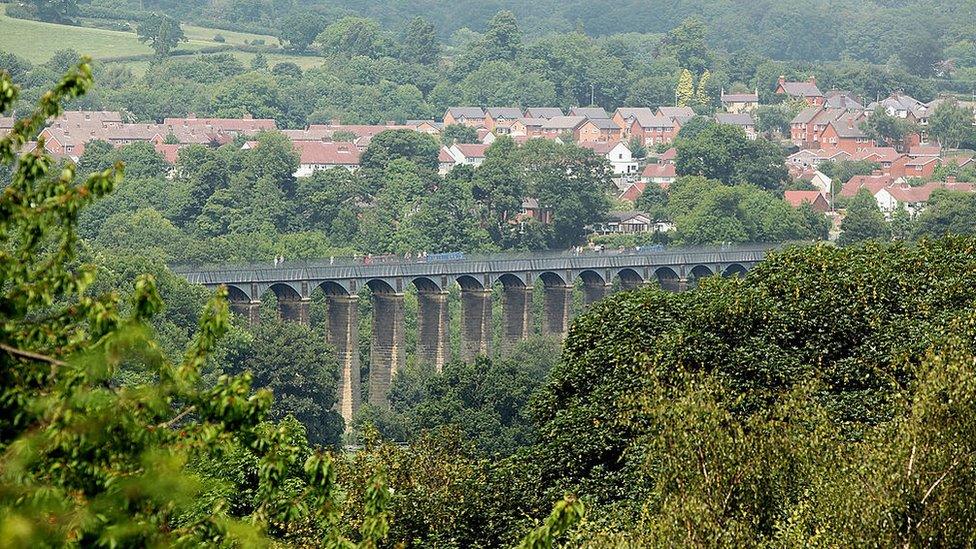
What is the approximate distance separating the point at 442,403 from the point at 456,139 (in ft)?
403

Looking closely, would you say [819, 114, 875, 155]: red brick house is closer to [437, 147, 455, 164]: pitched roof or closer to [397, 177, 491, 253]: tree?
[437, 147, 455, 164]: pitched roof

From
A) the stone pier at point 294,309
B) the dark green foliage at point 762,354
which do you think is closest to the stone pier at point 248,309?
the stone pier at point 294,309

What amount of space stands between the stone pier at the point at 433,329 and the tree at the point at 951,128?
99893mm

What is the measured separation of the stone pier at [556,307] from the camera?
331 ft

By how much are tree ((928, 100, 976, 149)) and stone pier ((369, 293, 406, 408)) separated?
10348 cm

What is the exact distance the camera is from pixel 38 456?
12781 mm

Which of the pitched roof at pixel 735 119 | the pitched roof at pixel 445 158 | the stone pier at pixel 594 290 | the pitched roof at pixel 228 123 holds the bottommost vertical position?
the stone pier at pixel 594 290

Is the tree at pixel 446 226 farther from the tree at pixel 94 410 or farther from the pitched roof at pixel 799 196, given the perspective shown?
the tree at pixel 94 410

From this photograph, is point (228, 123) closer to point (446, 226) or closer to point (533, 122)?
point (533, 122)

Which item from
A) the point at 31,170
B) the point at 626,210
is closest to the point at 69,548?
the point at 31,170

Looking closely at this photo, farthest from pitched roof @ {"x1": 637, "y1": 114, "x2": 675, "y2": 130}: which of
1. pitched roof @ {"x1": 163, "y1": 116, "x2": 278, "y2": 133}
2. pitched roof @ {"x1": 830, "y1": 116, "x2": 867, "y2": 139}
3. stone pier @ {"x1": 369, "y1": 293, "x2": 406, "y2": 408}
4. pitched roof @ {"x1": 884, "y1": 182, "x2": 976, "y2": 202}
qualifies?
stone pier @ {"x1": 369, "y1": 293, "x2": 406, "y2": 408}

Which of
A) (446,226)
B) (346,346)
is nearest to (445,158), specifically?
(446,226)

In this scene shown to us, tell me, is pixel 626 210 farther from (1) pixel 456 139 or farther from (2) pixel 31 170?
(2) pixel 31 170

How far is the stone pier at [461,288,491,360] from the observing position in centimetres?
9631
